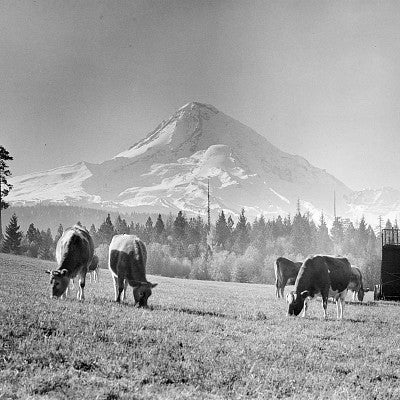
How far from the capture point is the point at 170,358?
949cm

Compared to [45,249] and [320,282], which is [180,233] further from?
[320,282]

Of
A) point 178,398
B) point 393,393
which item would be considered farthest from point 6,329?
point 393,393

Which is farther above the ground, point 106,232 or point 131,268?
point 106,232

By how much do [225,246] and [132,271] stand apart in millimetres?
119009

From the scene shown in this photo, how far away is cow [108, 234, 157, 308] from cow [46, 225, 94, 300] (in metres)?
1.18

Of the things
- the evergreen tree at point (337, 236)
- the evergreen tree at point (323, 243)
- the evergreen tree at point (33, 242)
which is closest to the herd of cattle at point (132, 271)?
the evergreen tree at point (33, 242)

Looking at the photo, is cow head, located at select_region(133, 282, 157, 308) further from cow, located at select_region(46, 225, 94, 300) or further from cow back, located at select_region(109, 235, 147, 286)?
cow, located at select_region(46, 225, 94, 300)

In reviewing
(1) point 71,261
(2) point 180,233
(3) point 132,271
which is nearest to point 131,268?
(3) point 132,271

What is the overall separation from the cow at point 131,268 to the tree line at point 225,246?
286 feet

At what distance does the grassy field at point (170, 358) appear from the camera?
7887mm

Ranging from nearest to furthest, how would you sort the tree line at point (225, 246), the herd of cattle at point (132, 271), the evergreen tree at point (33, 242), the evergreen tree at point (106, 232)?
the herd of cattle at point (132, 271) → the tree line at point (225, 246) → the evergreen tree at point (33, 242) → the evergreen tree at point (106, 232)

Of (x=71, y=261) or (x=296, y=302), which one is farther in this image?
(x=296, y=302)

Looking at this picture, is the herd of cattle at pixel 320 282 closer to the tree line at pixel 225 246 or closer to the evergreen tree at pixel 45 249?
the tree line at pixel 225 246

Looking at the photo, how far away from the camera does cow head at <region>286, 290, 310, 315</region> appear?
61.2 ft
